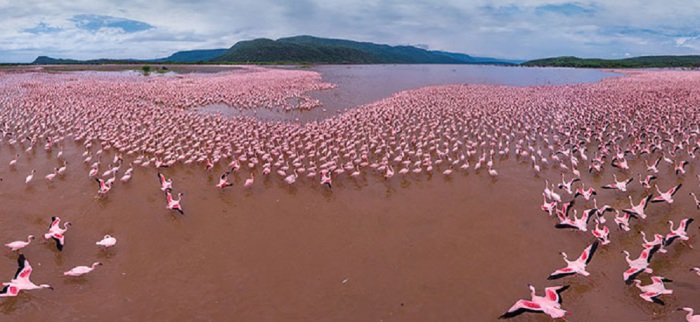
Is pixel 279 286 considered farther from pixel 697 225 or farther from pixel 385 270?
pixel 697 225

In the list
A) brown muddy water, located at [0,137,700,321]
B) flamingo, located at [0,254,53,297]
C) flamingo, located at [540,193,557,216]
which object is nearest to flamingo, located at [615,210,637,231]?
brown muddy water, located at [0,137,700,321]

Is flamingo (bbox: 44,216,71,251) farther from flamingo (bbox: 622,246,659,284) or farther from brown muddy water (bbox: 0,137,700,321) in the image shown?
flamingo (bbox: 622,246,659,284)

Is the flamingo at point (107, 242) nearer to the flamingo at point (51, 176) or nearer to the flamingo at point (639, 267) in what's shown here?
the flamingo at point (51, 176)

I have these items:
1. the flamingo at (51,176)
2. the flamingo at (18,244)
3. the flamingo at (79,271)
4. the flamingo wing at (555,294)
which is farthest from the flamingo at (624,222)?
the flamingo at (51,176)

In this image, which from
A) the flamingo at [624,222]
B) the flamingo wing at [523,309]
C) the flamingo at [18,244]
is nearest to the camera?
the flamingo wing at [523,309]

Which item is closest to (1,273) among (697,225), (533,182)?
(533,182)

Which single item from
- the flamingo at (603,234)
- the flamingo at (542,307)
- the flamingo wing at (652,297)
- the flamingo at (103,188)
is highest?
the flamingo at (103,188)
